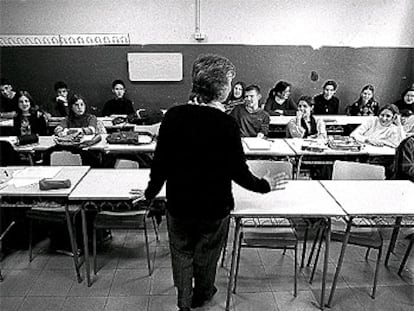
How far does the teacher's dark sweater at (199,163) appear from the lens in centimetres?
201

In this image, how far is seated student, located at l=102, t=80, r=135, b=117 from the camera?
20.9 ft

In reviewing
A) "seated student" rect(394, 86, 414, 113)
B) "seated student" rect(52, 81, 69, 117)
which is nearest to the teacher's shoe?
"seated student" rect(52, 81, 69, 117)

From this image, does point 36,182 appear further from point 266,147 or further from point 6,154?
point 266,147

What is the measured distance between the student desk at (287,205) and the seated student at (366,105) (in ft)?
12.7

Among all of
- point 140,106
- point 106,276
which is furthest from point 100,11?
point 106,276

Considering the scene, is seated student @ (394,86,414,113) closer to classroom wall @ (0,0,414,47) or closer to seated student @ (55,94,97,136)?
classroom wall @ (0,0,414,47)

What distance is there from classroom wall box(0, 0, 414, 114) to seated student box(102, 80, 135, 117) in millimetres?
256

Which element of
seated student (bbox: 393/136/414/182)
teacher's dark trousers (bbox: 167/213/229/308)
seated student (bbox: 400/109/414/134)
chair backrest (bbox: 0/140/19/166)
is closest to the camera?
teacher's dark trousers (bbox: 167/213/229/308)

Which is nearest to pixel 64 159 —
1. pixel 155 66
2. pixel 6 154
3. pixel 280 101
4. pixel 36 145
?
pixel 6 154

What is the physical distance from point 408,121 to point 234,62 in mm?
2655

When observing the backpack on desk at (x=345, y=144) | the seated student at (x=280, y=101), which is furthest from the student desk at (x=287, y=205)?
the seated student at (x=280, y=101)

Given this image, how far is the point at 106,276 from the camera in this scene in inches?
118

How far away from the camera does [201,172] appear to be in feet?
6.89

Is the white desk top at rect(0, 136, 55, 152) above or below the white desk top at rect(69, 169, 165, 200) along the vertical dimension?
below
